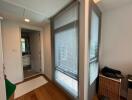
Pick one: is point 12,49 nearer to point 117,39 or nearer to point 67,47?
point 67,47

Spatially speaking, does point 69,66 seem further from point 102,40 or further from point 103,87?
point 102,40

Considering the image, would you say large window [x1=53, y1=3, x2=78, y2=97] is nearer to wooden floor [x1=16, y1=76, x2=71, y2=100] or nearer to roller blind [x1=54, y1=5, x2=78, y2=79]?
roller blind [x1=54, y1=5, x2=78, y2=79]

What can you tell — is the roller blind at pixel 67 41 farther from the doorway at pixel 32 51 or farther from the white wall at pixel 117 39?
the doorway at pixel 32 51

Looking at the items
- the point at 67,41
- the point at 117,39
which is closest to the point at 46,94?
the point at 67,41

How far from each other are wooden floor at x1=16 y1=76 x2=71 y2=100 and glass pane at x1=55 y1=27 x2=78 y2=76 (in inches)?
27.8

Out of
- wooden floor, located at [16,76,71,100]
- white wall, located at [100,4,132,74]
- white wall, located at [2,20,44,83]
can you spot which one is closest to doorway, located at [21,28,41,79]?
white wall, located at [2,20,44,83]

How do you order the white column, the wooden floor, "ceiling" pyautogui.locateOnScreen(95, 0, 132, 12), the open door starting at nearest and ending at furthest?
the white column < the open door < "ceiling" pyautogui.locateOnScreen(95, 0, 132, 12) < the wooden floor

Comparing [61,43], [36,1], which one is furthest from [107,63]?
[36,1]

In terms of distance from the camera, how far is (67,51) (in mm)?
2164

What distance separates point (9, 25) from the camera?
106 inches

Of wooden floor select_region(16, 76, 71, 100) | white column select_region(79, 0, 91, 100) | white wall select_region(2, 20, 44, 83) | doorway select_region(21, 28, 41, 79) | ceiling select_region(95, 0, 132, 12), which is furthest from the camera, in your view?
doorway select_region(21, 28, 41, 79)

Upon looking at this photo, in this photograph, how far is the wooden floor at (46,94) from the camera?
2150mm

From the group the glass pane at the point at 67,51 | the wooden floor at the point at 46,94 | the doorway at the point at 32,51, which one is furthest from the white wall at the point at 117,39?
the doorway at the point at 32,51

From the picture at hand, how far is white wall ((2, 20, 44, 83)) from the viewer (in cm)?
264
